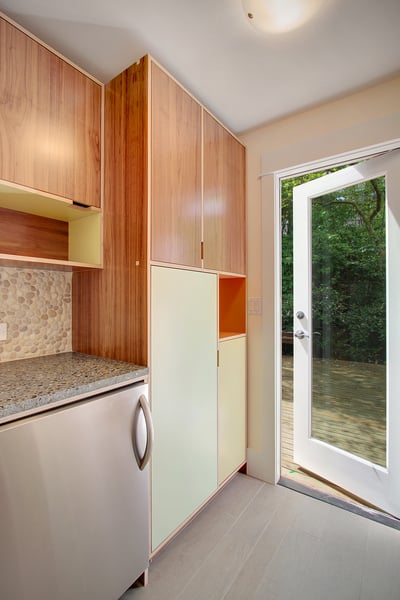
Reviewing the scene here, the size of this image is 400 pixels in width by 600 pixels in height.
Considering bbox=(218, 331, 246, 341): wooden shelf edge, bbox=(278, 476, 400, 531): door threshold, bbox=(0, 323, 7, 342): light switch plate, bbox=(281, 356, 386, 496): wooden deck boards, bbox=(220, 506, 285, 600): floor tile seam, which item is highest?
bbox=(0, 323, 7, 342): light switch plate

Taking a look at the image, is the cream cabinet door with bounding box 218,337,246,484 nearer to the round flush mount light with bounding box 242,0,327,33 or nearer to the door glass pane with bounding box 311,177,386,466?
the door glass pane with bounding box 311,177,386,466

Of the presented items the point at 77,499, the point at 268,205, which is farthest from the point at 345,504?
the point at 268,205

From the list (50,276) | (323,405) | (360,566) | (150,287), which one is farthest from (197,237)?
(360,566)

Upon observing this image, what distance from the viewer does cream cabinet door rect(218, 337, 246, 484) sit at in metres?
1.85

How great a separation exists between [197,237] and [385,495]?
6.16ft

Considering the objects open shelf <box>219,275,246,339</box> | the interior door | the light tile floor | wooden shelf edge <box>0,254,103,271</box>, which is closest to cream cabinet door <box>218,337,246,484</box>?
open shelf <box>219,275,246,339</box>

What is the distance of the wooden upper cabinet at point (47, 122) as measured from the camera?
117 centimetres

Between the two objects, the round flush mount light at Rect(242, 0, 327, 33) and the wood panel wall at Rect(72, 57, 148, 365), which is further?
the wood panel wall at Rect(72, 57, 148, 365)

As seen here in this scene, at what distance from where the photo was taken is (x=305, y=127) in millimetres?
1939

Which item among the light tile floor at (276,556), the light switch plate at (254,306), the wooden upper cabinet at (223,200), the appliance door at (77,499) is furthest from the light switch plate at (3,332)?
the light switch plate at (254,306)

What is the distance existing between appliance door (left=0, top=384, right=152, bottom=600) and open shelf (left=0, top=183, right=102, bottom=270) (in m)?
0.70

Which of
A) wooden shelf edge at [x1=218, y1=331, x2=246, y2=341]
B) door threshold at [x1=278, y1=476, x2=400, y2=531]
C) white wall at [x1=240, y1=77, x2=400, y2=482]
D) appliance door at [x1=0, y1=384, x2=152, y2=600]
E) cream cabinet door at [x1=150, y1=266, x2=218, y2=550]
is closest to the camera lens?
appliance door at [x1=0, y1=384, x2=152, y2=600]

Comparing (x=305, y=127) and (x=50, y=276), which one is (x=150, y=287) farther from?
(x=305, y=127)

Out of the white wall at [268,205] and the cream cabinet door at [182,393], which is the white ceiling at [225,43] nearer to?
the white wall at [268,205]
